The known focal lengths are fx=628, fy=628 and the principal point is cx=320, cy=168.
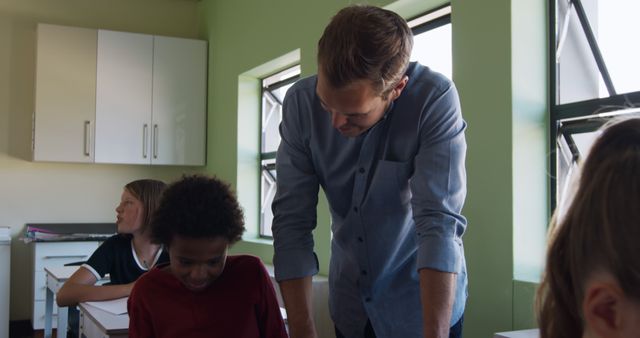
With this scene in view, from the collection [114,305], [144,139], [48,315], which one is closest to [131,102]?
[144,139]

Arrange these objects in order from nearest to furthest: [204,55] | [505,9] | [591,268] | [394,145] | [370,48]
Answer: [591,268] → [370,48] → [394,145] → [505,9] → [204,55]

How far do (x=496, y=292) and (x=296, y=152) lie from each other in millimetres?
1200

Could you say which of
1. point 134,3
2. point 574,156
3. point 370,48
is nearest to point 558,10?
point 574,156

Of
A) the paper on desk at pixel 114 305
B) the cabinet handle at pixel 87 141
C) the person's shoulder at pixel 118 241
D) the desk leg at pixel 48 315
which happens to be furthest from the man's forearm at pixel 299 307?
the cabinet handle at pixel 87 141

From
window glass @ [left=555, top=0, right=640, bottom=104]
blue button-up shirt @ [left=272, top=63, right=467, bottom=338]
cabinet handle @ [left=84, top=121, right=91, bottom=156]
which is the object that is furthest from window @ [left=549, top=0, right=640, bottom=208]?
cabinet handle @ [left=84, top=121, right=91, bottom=156]

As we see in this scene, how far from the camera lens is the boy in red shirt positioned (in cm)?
158

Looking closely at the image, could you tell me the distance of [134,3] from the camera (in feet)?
17.5

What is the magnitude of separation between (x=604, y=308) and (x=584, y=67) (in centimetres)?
197

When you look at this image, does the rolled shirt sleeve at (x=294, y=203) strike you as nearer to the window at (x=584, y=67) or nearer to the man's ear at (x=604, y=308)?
the man's ear at (x=604, y=308)

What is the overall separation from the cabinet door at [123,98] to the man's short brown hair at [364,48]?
405 cm

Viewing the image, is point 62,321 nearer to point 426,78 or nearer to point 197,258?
point 197,258

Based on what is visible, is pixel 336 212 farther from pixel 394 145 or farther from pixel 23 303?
pixel 23 303

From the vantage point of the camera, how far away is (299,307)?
1301mm

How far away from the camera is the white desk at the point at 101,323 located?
6.29 ft
